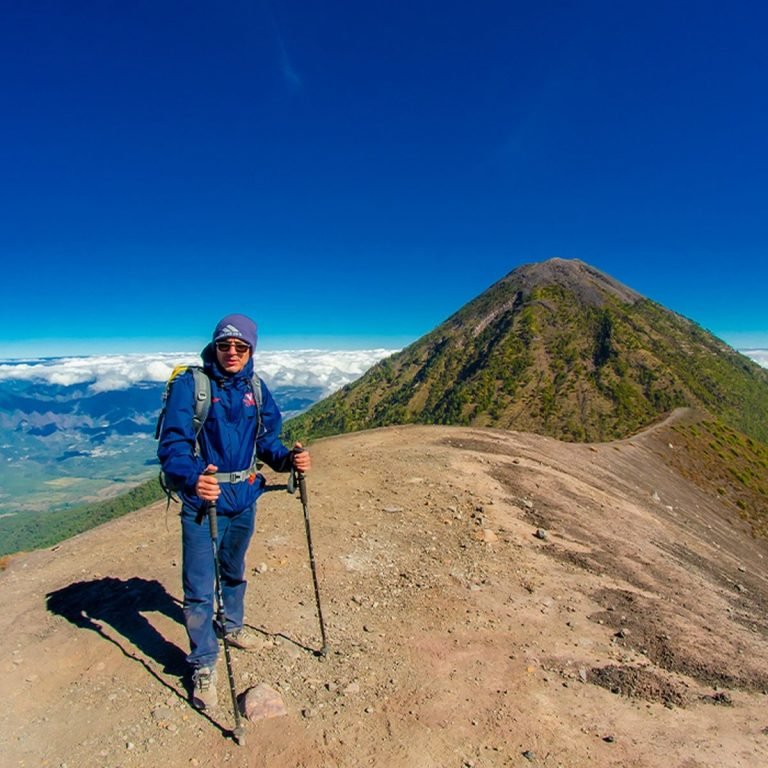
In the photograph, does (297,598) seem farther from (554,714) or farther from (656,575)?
(656,575)

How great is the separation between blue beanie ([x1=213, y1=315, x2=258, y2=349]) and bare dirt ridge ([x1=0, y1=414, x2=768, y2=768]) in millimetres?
4609

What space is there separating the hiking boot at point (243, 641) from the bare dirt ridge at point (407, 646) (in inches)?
6.5

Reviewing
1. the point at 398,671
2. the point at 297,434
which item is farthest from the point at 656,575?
the point at 297,434

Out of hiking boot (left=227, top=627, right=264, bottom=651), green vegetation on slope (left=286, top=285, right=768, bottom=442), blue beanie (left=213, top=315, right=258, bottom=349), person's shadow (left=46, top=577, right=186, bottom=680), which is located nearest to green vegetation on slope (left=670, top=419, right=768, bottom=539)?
hiking boot (left=227, top=627, right=264, bottom=651)

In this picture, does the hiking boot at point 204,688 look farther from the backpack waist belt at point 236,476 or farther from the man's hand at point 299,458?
the man's hand at point 299,458

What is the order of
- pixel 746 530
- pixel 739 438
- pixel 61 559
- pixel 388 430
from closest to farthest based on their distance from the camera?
pixel 61 559 < pixel 388 430 < pixel 746 530 < pixel 739 438

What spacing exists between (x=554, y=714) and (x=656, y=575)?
8.23m

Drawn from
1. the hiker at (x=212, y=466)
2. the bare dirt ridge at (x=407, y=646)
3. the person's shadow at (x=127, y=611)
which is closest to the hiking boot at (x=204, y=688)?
the hiker at (x=212, y=466)

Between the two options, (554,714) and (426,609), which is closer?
(554,714)

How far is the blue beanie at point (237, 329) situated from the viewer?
6.63 metres

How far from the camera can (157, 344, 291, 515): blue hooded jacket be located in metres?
6.14

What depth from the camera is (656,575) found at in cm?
1322

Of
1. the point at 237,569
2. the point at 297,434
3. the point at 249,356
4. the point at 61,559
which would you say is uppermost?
the point at 249,356

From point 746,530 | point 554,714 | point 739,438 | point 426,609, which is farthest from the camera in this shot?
point 739,438
